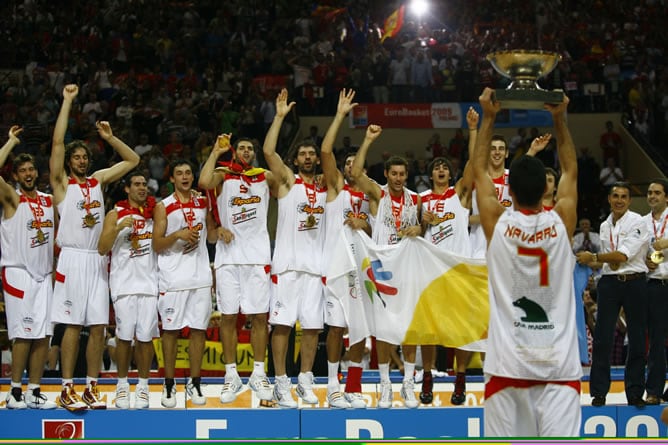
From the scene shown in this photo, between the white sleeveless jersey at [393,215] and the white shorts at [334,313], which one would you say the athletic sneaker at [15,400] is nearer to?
the white shorts at [334,313]

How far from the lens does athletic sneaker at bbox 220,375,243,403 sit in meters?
10.1

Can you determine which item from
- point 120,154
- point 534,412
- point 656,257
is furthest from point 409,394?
point 534,412

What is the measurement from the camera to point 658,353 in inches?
402

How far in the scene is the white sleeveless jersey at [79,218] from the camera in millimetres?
10156

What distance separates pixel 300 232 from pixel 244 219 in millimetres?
Answer: 609

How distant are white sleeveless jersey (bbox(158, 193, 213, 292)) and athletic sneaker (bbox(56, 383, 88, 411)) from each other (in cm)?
138

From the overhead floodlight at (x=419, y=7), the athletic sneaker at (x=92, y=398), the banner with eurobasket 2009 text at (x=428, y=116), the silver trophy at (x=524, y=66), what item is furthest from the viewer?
the overhead floodlight at (x=419, y=7)

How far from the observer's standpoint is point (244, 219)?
1029 cm

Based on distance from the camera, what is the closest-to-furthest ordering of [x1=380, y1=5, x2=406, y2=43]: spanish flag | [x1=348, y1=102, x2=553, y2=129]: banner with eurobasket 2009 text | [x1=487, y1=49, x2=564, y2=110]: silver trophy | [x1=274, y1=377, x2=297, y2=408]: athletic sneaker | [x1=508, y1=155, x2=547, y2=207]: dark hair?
[x1=508, y1=155, x2=547, y2=207]: dark hair
[x1=487, y1=49, x2=564, y2=110]: silver trophy
[x1=274, y1=377, x2=297, y2=408]: athletic sneaker
[x1=348, y1=102, x2=553, y2=129]: banner with eurobasket 2009 text
[x1=380, y1=5, x2=406, y2=43]: spanish flag

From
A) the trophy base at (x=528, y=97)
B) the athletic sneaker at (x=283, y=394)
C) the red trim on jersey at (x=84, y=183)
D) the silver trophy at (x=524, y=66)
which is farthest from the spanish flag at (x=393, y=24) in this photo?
the trophy base at (x=528, y=97)

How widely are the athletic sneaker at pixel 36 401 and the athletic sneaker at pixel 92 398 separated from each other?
33cm

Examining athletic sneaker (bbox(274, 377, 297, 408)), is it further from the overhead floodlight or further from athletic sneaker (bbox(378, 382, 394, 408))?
the overhead floodlight

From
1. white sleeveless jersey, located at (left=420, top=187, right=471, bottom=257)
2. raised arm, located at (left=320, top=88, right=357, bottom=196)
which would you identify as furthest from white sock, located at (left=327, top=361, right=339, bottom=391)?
raised arm, located at (left=320, top=88, right=357, bottom=196)

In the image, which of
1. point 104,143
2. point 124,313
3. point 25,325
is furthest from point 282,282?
point 104,143
